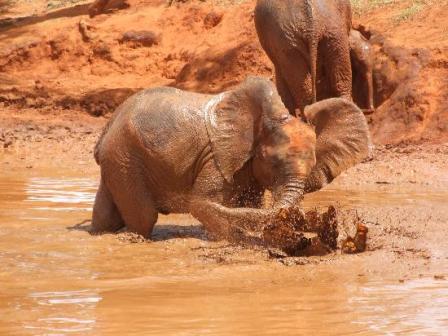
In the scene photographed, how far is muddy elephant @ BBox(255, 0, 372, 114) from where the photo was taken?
13.1 meters

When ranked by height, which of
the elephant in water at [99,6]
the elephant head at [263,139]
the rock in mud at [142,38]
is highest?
the elephant head at [263,139]

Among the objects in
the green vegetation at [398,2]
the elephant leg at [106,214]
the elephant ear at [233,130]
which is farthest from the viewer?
the green vegetation at [398,2]

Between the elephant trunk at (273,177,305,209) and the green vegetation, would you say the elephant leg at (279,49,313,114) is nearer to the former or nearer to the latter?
the green vegetation

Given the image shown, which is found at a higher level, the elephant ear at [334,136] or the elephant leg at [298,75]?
the elephant ear at [334,136]

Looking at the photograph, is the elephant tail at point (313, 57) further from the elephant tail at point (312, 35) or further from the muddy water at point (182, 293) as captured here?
the muddy water at point (182, 293)

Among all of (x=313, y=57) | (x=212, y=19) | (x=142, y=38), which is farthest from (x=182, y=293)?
(x=142, y=38)

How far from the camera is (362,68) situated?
1432cm

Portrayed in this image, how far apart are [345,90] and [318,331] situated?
7.95 meters

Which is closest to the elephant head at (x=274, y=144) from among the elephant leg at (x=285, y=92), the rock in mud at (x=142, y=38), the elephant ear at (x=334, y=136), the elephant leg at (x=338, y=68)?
the elephant ear at (x=334, y=136)

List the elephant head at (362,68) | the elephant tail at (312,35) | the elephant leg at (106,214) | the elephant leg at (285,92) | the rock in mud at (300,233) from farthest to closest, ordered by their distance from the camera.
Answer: the elephant head at (362,68), the elephant leg at (285,92), the elephant tail at (312,35), the elephant leg at (106,214), the rock in mud at (300,233)

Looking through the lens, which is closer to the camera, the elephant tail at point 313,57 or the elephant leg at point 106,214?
the elephant leg at point 106,214

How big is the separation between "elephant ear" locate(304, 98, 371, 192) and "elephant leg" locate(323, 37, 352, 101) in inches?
172

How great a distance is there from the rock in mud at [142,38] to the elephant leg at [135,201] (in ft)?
36.6

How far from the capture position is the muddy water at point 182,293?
622cm
